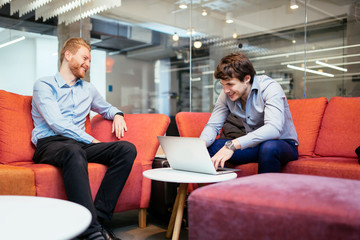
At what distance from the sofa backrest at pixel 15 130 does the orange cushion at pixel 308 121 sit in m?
1.86

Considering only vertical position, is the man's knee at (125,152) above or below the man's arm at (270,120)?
below

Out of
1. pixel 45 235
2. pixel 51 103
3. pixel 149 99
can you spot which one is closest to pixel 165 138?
pixel 51 103

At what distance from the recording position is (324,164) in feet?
6.66

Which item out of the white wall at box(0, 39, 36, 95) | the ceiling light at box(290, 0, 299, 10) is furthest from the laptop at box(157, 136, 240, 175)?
the ceiling light at box(290, 0, 299, 10)

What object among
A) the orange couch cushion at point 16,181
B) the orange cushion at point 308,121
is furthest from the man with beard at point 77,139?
the orange cushion at point 308,121

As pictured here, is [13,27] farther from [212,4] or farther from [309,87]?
[309,87]

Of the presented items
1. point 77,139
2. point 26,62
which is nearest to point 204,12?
point 26,62

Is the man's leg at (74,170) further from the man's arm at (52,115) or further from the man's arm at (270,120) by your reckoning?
the man's arm at (270,120)

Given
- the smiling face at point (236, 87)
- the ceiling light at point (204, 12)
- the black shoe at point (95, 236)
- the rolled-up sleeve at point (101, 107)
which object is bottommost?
the black shoe at point (95, 236)

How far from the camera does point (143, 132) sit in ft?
7.73

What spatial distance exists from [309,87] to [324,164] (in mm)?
3414

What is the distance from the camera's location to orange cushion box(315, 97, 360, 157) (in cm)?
238

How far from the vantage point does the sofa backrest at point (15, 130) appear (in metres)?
2.15

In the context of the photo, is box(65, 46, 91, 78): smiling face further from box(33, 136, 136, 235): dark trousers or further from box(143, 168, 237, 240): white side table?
box(143, 168, 237, 240): white side table
